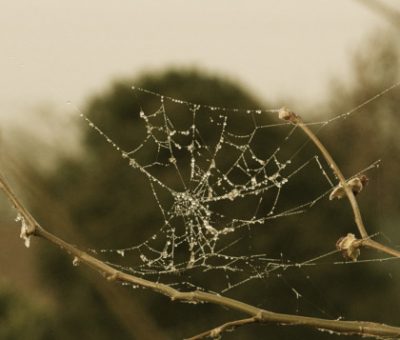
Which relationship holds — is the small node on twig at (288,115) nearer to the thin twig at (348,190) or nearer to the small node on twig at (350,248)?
the thin twig at (348,190)

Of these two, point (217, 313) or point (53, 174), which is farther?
point (53, 174)

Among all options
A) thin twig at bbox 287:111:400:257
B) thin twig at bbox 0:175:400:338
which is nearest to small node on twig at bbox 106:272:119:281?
thin twig at bbox 0:175:400:338

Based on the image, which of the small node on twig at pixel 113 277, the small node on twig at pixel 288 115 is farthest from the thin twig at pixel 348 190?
the small node on twig at pixel 113 277

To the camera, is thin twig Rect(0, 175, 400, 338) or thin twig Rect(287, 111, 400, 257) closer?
thin twig Rect(0, 175, 400, 338)

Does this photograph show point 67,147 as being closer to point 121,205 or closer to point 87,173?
point 87,173

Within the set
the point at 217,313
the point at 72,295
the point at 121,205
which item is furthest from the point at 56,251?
the point at 217,313

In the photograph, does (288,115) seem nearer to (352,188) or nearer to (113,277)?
(352,188)

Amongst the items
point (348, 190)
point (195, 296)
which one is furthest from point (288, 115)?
point (195, 296)

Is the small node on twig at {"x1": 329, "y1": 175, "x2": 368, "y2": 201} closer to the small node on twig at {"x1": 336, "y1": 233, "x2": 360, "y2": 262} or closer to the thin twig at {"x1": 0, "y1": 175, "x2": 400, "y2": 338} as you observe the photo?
the small node on twig at {"x1": 336, "y1": 233, "x2": 360, "y2": 262}
